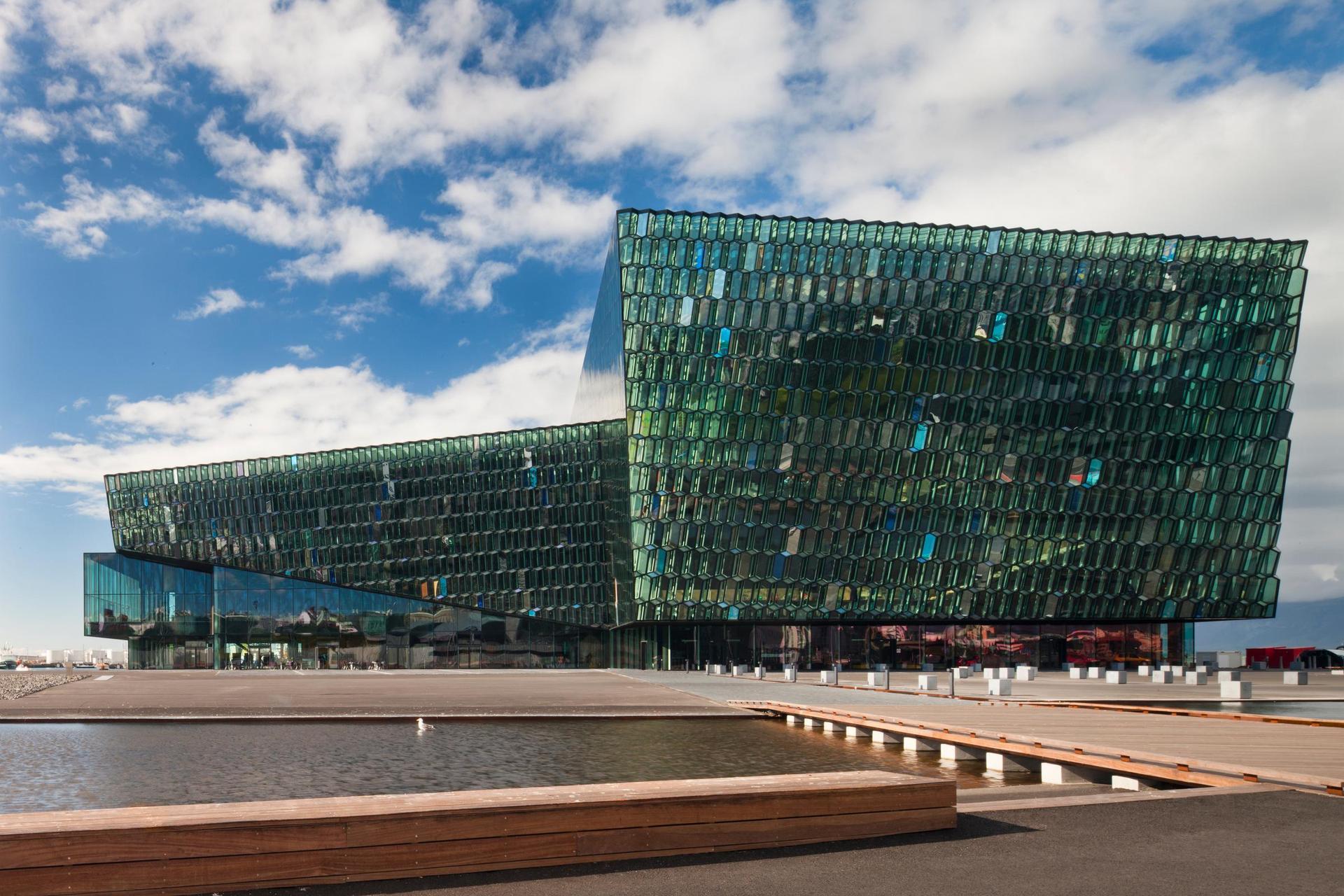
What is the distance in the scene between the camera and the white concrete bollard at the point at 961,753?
61.2 ft

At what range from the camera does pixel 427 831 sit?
8266mm

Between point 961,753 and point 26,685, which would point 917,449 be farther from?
point 961,753

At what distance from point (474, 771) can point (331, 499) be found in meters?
68.8

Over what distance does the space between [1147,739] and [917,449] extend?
175 ft

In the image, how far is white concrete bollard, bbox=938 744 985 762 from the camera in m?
18.7

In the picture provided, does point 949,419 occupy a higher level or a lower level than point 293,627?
higher

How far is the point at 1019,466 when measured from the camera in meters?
70.6

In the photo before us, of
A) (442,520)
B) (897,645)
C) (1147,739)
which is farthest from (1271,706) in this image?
(442,520)

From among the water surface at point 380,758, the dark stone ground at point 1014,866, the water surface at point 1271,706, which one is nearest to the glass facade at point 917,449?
the water surface at point 1271,706

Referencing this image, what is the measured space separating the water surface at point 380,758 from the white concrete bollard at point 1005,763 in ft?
0.72

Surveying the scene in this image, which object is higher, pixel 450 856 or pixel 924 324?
pixel 924 324

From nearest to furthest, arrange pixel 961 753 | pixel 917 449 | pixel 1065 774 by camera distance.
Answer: pixel 1065 774 → pixel 961 753 → pixel 917 449

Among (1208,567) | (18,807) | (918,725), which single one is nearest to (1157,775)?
(918,725)

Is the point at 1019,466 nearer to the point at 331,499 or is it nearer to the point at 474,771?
the point at 331,499
